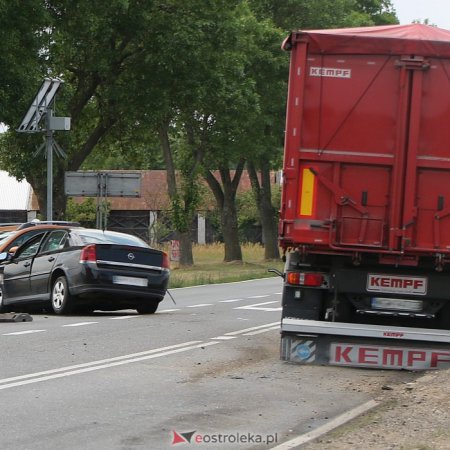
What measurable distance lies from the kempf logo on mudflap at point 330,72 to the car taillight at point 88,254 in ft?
24.6

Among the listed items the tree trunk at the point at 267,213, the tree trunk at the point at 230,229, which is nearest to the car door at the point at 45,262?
the tree trunk at the point at 230,229

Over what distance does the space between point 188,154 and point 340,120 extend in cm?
3434

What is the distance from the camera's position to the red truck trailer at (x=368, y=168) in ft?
35.2

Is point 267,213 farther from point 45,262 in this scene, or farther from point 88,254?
point 88,254

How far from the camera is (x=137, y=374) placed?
1084 cm

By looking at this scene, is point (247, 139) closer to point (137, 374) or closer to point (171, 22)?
point (171, 22)

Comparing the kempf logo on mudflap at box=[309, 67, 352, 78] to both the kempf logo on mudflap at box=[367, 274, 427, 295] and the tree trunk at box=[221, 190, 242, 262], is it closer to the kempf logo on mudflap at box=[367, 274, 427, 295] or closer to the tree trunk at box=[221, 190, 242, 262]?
the kempf logo on mudflap at box=[367, 274, 427, 295]

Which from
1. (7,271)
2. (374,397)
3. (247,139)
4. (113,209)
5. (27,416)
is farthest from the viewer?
(113,209)

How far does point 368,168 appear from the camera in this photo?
1081 cm

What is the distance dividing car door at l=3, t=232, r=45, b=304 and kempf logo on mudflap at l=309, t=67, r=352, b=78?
29.8ft

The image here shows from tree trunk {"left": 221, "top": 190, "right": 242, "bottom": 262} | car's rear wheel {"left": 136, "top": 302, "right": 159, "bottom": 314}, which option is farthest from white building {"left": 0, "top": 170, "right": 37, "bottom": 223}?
car's rear wheel {"left": 136, "top": 302, "right": 159, "bottom": 314}

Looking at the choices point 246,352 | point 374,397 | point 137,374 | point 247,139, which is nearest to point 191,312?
point 246,352

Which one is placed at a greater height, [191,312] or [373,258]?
[373,258]

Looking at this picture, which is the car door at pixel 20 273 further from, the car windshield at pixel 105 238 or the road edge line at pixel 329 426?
the road edge line at pixel 329 426
